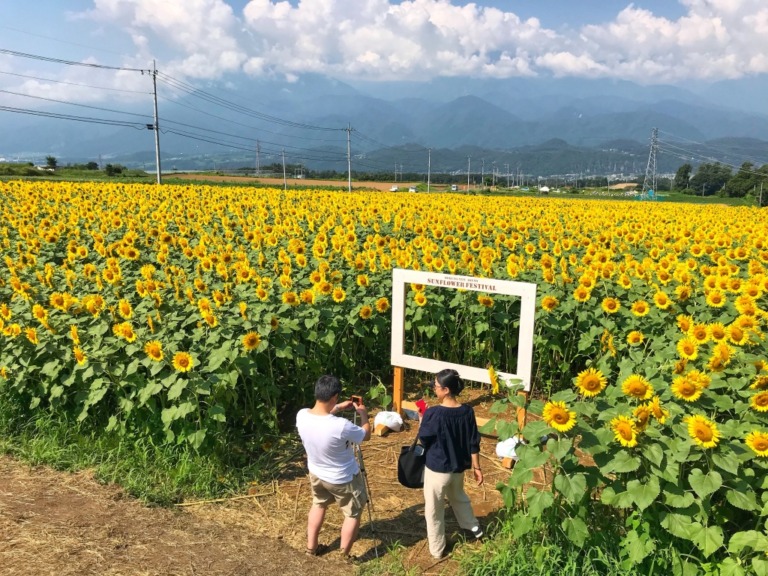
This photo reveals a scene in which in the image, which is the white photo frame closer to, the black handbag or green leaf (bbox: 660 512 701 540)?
the black handbag

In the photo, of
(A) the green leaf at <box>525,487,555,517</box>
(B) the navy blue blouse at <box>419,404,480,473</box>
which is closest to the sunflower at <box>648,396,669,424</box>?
(A) the green leaf at <box>525,487,555,517</box>

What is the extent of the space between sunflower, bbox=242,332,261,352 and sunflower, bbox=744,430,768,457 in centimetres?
339

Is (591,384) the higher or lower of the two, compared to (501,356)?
higher

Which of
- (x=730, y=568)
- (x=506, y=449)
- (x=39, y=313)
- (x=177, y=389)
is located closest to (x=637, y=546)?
(x=730, y=568)

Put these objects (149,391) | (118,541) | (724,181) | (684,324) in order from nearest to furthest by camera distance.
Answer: (118,541), (149,391), (684,324), (724,181)

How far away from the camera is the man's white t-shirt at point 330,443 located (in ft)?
11.5

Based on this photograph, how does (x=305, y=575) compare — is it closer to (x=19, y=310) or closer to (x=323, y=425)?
(x=323, y=425)

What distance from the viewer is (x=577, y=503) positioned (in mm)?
3109

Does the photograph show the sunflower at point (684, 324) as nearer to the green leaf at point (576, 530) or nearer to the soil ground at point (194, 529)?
the soil ground at point (194, 529)

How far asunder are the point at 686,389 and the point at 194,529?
330 cm

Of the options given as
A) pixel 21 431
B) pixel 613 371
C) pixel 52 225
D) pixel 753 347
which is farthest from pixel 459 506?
pixel 52 225

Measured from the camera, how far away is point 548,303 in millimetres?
5605

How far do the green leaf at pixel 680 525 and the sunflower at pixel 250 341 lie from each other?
3.09 m

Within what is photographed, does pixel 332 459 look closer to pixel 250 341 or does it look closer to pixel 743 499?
pixel 250 341
